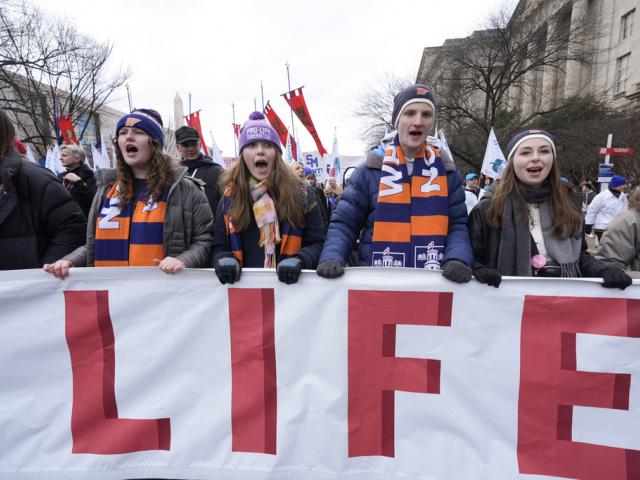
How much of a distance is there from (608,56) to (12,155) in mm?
36560

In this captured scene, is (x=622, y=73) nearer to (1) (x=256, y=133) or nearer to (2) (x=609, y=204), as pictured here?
(2) (x=609, y=204)

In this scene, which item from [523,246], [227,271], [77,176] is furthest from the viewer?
[77,176]

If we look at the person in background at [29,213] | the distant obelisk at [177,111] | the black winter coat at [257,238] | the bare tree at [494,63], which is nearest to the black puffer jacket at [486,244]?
the black winter coat at [257,238]

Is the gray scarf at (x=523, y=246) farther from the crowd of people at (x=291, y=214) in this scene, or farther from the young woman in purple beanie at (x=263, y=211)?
the young woman in purple beanie at (x=263, y=211)

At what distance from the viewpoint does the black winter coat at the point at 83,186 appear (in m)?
4.68

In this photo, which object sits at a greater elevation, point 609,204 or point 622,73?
point 622,73

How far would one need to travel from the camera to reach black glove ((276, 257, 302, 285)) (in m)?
1.87

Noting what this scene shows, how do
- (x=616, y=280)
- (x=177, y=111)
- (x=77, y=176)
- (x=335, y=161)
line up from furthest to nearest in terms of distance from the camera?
(x=177, y=111) < (x=335, y=161) < (x=77, y=176) < (x=616, y=280)

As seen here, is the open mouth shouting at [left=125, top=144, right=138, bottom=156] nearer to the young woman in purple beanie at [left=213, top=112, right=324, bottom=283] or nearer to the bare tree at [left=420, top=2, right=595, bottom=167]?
the young woman in purple beanie at [left=213, top=112, right=324, bottom=283]

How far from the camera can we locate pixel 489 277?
1805 millimetres

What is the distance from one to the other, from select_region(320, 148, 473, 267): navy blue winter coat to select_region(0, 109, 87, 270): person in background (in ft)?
4.77

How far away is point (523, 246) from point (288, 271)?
122 centimetres

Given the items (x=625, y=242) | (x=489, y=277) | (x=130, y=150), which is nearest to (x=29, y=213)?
(x=130, y=150)

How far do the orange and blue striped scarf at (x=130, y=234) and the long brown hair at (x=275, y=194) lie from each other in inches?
15.6
